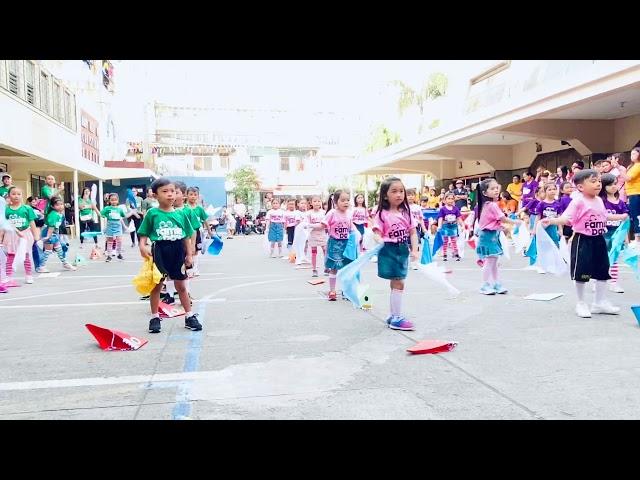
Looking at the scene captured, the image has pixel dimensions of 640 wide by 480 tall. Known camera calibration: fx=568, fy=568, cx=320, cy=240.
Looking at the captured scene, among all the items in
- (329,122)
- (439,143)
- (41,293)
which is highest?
(329,122)

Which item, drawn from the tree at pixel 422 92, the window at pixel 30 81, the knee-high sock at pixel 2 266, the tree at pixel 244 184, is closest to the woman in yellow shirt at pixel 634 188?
the knee-high sock at pixel 2 266

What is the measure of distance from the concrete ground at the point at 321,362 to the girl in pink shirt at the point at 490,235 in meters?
0.29

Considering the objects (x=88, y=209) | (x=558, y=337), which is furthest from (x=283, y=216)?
(x=558, y=337)

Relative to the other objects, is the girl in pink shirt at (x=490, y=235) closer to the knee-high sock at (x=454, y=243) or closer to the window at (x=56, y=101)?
the knee-high sock at (x=454, y=243)

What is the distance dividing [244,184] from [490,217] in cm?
3952

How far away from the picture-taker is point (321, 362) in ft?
15.0

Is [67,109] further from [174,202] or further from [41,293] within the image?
[174,202]

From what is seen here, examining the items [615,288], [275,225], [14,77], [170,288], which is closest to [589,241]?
[615,288]

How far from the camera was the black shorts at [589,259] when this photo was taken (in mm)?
6188

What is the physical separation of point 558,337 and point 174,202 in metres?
4.10

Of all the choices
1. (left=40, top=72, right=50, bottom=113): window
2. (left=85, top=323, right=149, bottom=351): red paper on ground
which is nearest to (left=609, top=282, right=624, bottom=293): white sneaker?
(left=85, top=323, right=149, bottom=351): red paper on ground

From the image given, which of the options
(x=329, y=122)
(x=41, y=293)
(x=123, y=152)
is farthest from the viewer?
(x=329, y=122)

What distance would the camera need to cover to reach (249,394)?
3.80 m

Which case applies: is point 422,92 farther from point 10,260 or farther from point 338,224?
point 338,224
